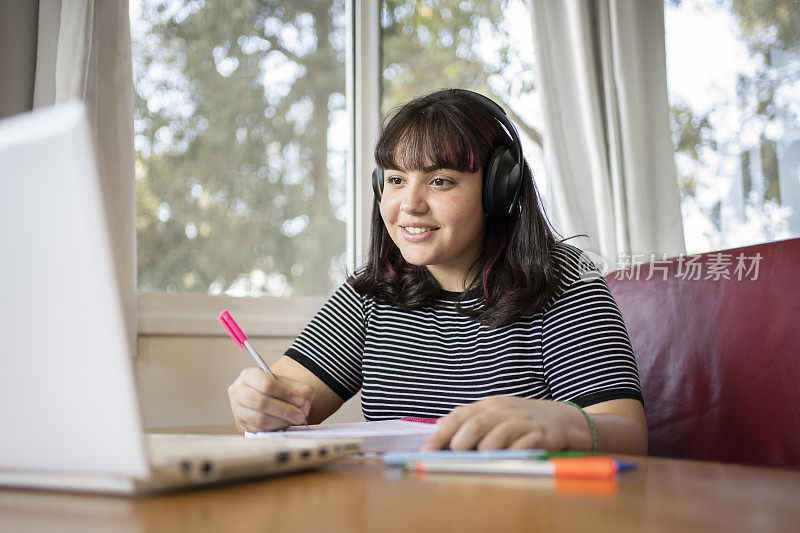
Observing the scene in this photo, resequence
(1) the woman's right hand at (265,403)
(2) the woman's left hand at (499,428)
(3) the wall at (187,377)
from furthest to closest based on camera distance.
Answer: (3) the wall at (187,377) < (1) the woman's right hand at (265,403) < (2) the woman's left hand at (499,428)

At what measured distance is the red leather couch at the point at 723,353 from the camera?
107 cm

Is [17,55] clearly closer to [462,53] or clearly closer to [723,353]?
[462,53]

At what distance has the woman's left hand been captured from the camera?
64cm

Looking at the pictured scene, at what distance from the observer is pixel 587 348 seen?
112cm

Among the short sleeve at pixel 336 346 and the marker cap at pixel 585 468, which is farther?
the short sleeve at pixel 336 346

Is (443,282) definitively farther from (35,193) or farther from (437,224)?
(35,193)

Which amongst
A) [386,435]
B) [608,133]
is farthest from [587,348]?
[608,133]

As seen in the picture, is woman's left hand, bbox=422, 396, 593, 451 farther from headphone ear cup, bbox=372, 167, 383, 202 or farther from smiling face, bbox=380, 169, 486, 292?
headphone ear cup, bbox=372, 167, 383, 202

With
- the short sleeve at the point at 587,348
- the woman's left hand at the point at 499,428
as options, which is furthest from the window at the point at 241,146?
the woman's left hand at the point at 499,428

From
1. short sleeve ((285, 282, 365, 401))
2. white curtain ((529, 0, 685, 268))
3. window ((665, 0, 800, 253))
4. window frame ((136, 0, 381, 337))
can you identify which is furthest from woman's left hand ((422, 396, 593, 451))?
window ((665, 0, 800, 253))

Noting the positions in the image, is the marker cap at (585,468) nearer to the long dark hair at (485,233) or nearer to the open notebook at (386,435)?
the open notebook at (386,435)

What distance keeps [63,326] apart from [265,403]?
598 millimetres

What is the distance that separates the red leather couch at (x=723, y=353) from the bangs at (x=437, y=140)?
41 cm

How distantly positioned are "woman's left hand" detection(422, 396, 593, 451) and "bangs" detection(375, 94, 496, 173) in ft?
2.02
